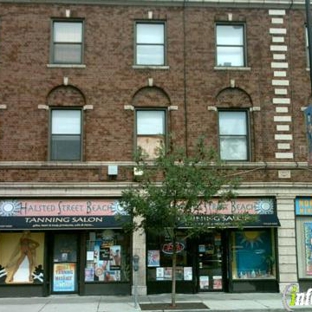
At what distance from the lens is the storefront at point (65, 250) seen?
16.7 metres

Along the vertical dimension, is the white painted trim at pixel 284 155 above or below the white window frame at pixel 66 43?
below

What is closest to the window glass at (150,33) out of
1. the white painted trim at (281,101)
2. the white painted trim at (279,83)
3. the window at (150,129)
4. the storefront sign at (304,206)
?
the window at (150,129)

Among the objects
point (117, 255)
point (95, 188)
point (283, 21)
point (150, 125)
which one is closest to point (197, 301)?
point (117, 255)

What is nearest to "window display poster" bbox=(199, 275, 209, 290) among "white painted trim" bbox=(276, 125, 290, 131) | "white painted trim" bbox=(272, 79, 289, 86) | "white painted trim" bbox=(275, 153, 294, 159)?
"white painted trim" bbox=(275, 153, 294, 159)

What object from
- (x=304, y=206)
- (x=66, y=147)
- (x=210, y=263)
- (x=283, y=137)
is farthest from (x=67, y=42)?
(x=304, y=206)

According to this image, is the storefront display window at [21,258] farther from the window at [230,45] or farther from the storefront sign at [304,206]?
the window at [230,45]

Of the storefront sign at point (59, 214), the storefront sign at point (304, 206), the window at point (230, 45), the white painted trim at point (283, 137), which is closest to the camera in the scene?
the storefront sign at point (59, 214)

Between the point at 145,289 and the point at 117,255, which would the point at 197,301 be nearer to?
the point at 145,289

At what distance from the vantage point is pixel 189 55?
18.2 metres

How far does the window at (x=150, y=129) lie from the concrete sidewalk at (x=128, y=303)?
481 cm

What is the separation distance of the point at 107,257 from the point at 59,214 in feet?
7.02

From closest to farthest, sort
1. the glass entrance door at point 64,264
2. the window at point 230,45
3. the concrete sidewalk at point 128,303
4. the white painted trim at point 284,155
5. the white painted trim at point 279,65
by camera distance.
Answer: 1. the concrete sidewalk at point 128,303
2. the glass entrance door at point 64,264
3. the white painted trim at point 284,155
4. the white painted trim at point 279,65
5. the window at point 230,45

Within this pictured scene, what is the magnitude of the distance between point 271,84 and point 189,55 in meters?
3.04

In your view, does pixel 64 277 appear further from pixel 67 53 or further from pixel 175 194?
pixel 67 53
